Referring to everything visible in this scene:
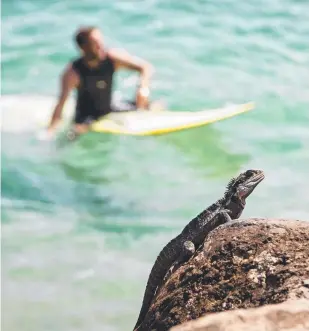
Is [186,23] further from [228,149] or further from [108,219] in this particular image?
[108,219]

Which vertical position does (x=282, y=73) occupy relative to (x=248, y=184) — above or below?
below

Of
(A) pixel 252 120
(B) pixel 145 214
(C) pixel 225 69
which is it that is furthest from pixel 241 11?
(B) pixel 145 214

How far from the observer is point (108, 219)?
804 centimetres

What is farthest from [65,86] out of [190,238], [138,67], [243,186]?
[190,238]

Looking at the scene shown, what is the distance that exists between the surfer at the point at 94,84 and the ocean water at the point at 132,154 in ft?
1.10

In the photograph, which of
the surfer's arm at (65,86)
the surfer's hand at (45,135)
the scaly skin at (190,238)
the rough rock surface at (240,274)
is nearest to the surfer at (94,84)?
the surfer's arm at (65,86)

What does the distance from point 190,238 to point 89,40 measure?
528 cm

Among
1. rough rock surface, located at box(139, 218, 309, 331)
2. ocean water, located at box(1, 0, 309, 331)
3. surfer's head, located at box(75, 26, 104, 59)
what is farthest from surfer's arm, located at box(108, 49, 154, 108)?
rough rock surface, located at box(139, 218, 309, 331)

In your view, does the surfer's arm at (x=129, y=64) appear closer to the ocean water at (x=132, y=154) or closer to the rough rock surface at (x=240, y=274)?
the ocean water at (x=132, y=154)

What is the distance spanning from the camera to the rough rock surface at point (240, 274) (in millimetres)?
2820

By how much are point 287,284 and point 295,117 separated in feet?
24.9

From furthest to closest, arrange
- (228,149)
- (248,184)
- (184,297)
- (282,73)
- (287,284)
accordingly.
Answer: (282,73)
(228,149)
(248,184)
(184,297)
(287,284)

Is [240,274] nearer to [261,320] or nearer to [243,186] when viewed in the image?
[261,320]

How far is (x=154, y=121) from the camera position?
900 centimetres
